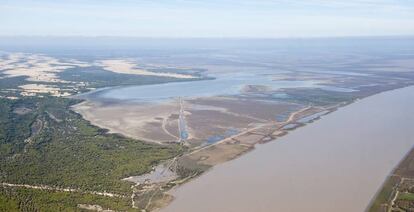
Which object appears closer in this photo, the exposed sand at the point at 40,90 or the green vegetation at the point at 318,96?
the green vegetation at the point at 318,96

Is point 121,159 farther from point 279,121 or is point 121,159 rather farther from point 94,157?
point 279,121

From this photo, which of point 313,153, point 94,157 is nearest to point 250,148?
point 313,153

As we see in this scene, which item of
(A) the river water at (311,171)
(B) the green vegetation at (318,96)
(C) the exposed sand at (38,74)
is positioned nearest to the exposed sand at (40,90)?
(C) the exposed sand at (38,74)

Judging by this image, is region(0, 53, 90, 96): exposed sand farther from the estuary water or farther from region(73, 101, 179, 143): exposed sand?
region(73, 101, 179, 143): exposed sand

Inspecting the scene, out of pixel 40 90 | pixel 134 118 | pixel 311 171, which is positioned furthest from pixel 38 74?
pixel 311 171

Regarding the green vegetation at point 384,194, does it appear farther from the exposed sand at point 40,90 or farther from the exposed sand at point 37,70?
the exposed sand at point 37,70

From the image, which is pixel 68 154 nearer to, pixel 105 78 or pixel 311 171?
pixel 311 171
